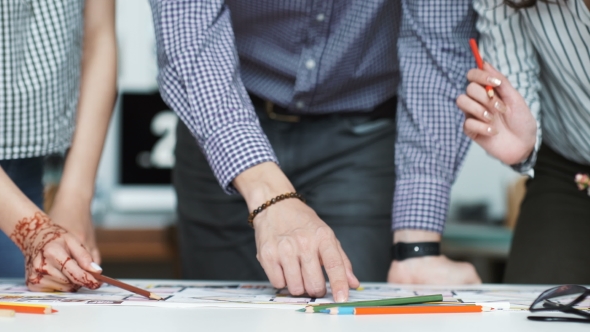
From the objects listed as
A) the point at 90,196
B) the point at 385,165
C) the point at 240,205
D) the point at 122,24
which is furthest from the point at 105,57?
the point at 122,24

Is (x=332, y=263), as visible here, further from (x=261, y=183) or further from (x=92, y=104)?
(x=92, y=104)

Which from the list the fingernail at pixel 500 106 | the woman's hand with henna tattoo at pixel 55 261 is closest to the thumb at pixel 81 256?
the woman's hand with henna tattoo at pixel 55 261

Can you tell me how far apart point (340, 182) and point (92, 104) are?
1.62ft

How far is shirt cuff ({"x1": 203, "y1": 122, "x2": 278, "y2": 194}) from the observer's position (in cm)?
96

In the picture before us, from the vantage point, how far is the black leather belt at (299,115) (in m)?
1.35

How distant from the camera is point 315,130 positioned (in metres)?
1.37

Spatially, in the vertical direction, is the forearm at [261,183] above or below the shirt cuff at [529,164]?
above

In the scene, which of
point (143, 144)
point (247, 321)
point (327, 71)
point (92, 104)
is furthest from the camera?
point (143, 144)

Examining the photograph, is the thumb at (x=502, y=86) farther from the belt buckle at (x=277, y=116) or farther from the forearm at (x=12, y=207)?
the forearm at (x=12, y=207)

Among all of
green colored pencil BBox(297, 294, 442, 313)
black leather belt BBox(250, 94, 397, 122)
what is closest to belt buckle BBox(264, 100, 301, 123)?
black leather belt BBox(250, 94, 397, 122)

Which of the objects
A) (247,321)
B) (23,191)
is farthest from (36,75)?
(247,321)

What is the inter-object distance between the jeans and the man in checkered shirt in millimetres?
293

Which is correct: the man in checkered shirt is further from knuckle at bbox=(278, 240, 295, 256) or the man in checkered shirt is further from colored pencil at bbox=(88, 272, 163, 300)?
colored pencil at bbox=(88, 272, 163, 300)

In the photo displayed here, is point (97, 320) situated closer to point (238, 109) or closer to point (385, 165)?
point (238, 109)
